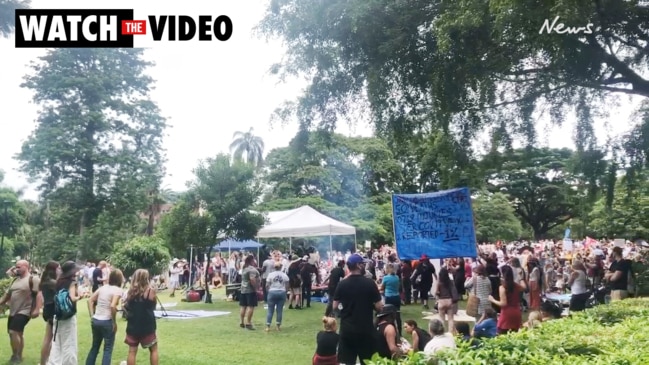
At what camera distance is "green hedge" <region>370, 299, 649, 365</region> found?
3.56 meters

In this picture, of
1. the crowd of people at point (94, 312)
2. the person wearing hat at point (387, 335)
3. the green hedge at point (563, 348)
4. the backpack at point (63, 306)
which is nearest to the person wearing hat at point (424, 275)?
the person wearing hat at point (387, 335)

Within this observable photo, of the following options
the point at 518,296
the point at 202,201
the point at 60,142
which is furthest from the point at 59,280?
the point at 60,142

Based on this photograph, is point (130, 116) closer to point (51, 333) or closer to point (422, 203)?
point (422, 203)

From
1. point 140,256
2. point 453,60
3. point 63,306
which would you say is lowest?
point 63,306

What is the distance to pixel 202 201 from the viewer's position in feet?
65.1

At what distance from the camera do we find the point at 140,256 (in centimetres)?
1922

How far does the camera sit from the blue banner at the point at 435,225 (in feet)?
42.3

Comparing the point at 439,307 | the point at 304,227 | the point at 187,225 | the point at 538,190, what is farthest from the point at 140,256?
the point at 538,190

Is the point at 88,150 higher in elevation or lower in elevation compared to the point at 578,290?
higher

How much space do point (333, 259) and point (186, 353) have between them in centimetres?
1578

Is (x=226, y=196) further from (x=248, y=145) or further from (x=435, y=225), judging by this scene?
(x=248, y=145)

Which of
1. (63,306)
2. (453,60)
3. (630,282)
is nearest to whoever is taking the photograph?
(63,306)

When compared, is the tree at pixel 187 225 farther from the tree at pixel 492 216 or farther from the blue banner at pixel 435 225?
the tree at pixel 492 216

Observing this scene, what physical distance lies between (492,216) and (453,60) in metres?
36.7
